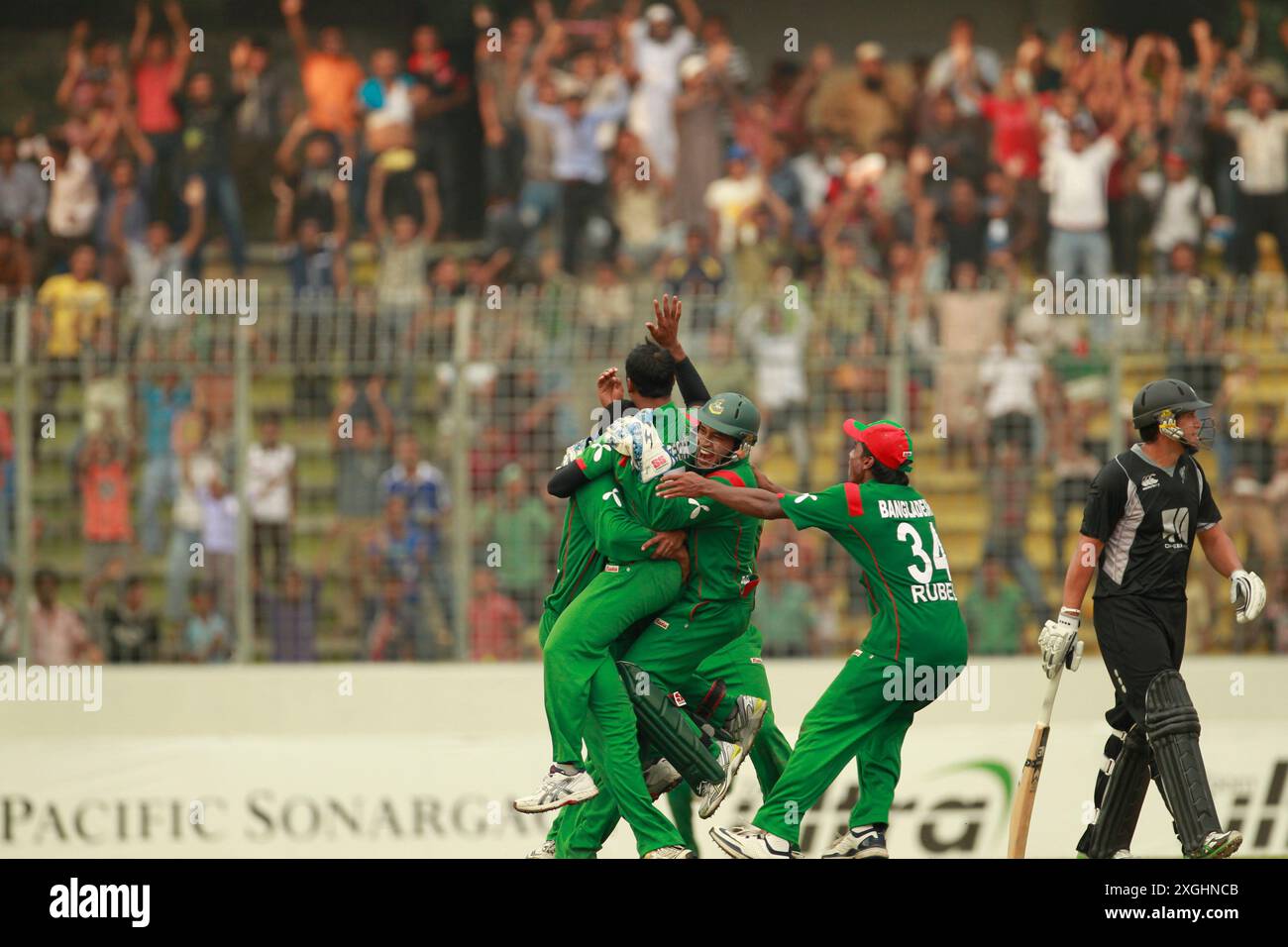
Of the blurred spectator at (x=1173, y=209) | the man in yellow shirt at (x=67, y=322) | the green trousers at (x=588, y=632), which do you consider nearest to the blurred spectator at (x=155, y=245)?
the man in yellow shirt at (x=67, y=322)

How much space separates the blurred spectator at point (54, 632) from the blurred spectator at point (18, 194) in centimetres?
491

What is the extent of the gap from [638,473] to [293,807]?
3.64m

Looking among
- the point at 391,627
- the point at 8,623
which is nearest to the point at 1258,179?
the point at 391,627

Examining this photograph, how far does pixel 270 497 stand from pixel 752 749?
16.8 ft

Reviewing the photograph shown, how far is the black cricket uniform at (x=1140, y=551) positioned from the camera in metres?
8.25

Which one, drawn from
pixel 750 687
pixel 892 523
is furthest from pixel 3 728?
pixel 892 523

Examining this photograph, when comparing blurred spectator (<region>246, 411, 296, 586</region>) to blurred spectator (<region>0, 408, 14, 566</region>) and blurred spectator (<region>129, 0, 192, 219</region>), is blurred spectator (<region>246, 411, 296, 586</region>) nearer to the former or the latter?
blurred spectator (<region>0, 408, 14, 566</region>)

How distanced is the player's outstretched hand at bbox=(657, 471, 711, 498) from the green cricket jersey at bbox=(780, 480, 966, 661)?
340 millimetres

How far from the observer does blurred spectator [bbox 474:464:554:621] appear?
12461mm

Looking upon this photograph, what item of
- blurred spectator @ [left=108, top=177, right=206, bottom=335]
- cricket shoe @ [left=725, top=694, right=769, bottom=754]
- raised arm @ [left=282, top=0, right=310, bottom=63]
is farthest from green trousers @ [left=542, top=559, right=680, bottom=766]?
raised arm @ [left=282, top=0, right=310, bottom=63]

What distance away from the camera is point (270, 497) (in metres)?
13.0
